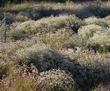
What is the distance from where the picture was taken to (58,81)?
301 inches

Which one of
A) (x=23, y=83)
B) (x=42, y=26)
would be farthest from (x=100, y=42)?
(x=23, y=83)

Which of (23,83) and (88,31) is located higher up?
(23,83)

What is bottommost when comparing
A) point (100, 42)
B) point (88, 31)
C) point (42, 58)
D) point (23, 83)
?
point (88, 31)

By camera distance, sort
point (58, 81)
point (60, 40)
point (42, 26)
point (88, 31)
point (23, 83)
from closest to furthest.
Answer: point (23, 83) < point (58, 81) < point (60, 40) < point (88, 31) < point (42, 26)

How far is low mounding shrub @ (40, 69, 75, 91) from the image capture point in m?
7.52

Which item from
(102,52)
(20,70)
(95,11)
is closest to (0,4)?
(95,11)

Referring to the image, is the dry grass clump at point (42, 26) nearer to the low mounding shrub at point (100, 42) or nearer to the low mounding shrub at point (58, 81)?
the low mounding shrub at point (100, 42)

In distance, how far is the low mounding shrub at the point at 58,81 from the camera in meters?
7.52

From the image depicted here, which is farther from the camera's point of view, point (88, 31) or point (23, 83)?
point (88, 31)

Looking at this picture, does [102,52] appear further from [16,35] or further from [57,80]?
[57,80]

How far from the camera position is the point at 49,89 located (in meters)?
7.39

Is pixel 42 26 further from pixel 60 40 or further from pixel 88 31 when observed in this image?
pixel 60 40

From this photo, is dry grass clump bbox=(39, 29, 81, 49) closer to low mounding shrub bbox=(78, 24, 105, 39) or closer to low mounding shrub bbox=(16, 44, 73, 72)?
low mounding shrub bbox=(78, 24, 105, 39)

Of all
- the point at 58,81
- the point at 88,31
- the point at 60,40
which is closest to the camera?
the point at 58,81
